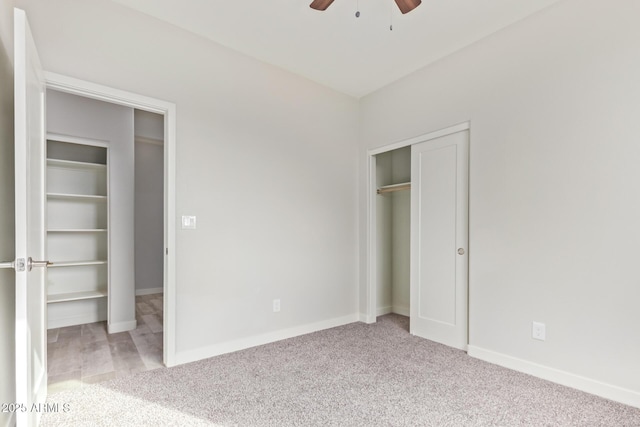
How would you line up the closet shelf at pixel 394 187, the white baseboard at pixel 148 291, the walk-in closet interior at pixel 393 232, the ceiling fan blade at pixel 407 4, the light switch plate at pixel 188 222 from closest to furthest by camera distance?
1. the ceiling fan blade at pixel 407 4
2. the light switch plate at pixel 188 222
3. the closet shelf at pixel 394 187
4. the walk-in closet interior at pixel 393 232
5. the white baseboard at pixel 148 291

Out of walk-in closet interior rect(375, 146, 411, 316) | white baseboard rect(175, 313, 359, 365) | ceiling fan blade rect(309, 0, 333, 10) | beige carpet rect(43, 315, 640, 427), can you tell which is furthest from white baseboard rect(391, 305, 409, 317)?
ceiling fan blade rect(309, 0, 333, 10)

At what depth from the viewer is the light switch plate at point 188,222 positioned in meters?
2.66

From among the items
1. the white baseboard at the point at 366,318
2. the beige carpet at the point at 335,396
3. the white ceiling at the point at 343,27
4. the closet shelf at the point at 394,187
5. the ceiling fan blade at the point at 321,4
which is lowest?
the white baseboard at the point at 366,318

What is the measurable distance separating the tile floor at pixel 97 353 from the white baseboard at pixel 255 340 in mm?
228

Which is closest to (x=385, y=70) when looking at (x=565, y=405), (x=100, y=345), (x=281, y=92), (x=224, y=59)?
(x=281, y=92)

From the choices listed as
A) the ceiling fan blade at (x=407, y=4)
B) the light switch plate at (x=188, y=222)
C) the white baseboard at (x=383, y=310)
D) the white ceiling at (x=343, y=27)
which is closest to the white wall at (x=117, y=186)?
the light switch plate at (x=188, y=222)

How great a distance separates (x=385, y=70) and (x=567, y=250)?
228cm

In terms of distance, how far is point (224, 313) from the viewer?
2873 mm

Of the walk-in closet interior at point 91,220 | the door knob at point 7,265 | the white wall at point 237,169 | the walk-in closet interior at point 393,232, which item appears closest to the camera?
the door knob at point 7,265

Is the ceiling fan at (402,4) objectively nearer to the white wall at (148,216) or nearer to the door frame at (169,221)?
the door frame at (169,221)

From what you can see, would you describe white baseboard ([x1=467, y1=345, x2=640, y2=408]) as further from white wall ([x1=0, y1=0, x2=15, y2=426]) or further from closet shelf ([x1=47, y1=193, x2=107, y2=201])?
closet shelf ([x1=47, y1=193, x2=107, y2=201])

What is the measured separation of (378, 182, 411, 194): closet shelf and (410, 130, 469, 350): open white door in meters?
0.28

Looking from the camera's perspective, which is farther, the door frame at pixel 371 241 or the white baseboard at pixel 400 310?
the white baseboard at pixel 400 310

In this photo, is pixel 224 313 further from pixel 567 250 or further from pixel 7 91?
pixel 567 250
